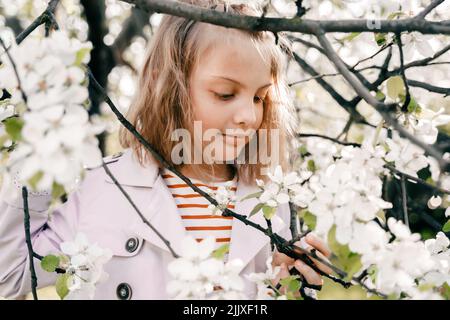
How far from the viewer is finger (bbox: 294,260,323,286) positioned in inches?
46.7

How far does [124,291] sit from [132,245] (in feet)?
0.36

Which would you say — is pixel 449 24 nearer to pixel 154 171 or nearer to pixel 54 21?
pixel 54 21

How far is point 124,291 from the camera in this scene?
1274 millimetres

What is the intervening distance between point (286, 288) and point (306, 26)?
1.80 feet

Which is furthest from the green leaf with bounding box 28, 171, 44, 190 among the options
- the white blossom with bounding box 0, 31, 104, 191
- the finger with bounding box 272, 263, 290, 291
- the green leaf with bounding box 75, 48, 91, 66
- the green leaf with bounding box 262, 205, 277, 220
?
the finger with bounding box 272, 263, 290, 291

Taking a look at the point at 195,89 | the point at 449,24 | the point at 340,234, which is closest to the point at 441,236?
the point at 340,234

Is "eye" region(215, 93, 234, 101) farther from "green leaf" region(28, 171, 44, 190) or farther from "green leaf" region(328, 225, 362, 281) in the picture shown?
"green leaf" region(28, 171, 44, 190)

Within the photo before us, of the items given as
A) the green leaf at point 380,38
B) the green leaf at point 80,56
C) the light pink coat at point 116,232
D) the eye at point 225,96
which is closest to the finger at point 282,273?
the light pink coat at point 116,232

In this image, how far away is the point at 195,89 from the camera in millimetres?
1362

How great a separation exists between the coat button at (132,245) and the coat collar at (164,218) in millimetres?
26

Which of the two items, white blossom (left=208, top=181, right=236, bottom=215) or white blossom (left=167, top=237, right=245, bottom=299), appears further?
white blossom (left=208, top=181, right=236, bottom=215)

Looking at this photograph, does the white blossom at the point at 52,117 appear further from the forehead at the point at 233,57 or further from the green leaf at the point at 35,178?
the forehead at the point at 233,57

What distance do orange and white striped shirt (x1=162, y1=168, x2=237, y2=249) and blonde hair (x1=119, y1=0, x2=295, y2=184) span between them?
80 millimetres

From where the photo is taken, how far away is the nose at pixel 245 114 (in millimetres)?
1255
